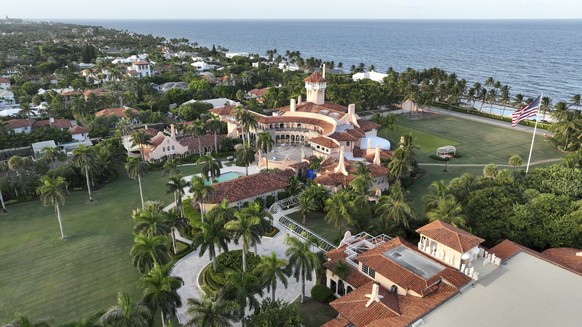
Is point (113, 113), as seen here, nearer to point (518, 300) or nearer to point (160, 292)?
point (160, 292)

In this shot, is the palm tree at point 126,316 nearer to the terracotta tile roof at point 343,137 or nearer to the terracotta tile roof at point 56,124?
the terracotta tile roof at point 343,137

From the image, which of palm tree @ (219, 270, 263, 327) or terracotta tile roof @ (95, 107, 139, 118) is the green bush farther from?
terracotta tile roof @ (95, 107, 139, 118)

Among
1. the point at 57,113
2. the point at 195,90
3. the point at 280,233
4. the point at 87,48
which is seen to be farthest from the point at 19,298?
the point at 87,48

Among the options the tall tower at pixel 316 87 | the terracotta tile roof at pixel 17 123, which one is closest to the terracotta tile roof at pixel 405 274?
the tall tower at pixel 316 87

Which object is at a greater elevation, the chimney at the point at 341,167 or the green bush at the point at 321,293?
the chimney at the point at 341,167

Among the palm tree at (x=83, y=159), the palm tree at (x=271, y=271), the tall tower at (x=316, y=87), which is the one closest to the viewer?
the palm tree at (x=271, y=271)

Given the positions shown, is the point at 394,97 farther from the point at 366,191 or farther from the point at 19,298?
the point at 19,298
